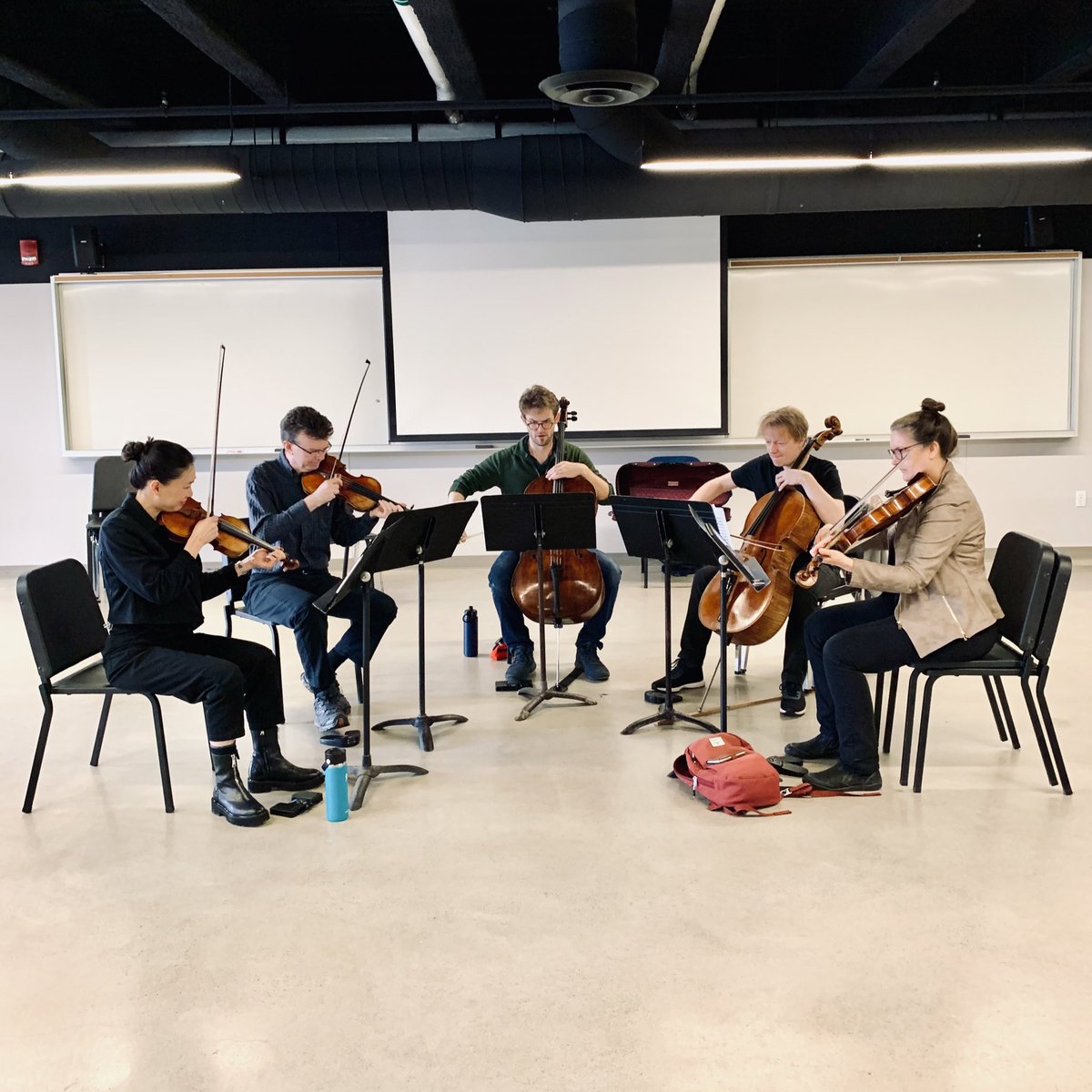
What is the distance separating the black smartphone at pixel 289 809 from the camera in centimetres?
349

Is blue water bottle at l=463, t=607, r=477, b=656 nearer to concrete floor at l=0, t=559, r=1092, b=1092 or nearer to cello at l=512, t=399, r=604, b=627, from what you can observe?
cello at l=512, t=399, r=604, b=627

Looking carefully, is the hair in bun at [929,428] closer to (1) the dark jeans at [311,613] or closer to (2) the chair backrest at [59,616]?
(1) the dark jeans at [311,613]

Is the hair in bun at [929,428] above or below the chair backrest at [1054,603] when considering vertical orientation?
above

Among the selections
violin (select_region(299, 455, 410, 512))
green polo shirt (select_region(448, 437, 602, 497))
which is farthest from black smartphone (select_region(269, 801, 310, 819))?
green polo shirt (select_region(448, 437, 602, 497))

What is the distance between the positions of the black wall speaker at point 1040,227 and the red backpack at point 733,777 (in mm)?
5978

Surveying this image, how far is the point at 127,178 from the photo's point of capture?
21.3ft

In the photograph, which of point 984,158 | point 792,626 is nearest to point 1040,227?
point 984,158

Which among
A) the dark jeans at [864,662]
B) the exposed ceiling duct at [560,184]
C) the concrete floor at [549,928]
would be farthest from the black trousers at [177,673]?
the exposed ceiling duct at [560,184]

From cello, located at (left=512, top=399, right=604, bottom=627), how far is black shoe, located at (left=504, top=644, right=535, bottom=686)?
311mm

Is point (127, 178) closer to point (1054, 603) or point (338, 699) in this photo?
point (338, 699)

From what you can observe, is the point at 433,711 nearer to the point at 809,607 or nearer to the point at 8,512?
the point at 809,607

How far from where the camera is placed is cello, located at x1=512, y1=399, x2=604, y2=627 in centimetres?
469

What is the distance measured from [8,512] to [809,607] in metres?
6.53

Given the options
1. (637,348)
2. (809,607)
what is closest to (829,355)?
(637,348)
